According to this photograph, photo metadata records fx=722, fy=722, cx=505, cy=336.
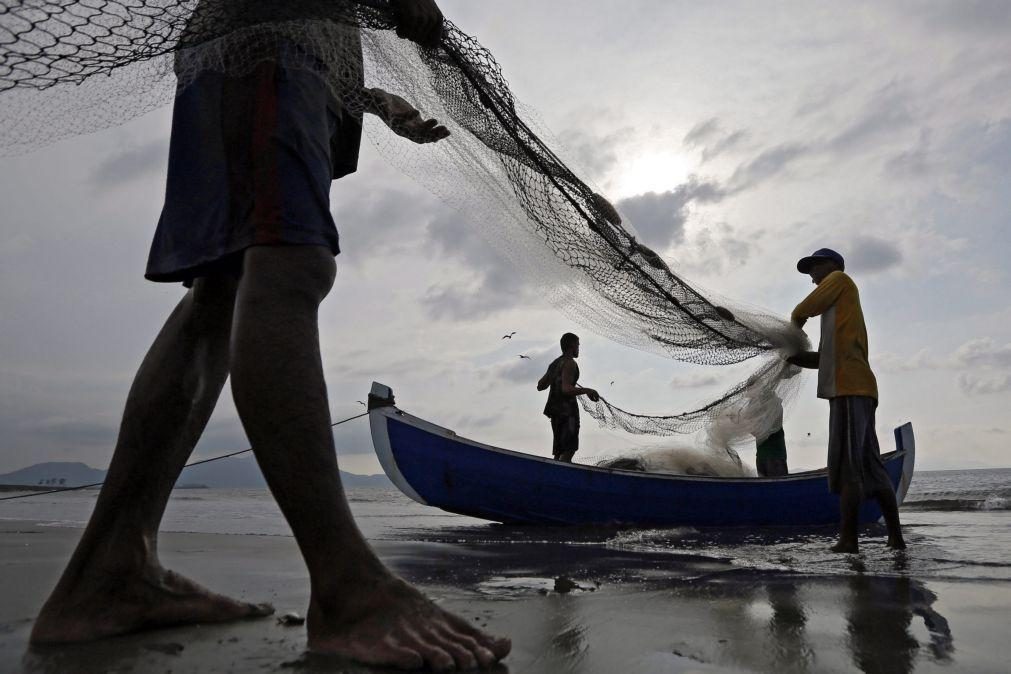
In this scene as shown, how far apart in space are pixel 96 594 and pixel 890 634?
198cm

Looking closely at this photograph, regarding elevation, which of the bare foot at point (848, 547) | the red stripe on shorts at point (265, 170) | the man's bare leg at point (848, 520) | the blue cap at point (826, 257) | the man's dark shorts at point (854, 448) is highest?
the blue cap at point (826, 257)

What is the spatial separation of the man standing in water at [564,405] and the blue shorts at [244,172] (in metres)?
7.47

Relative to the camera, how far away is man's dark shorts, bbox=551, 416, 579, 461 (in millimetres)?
9391

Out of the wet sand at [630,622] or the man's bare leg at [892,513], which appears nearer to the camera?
the wet sand at [630,622]

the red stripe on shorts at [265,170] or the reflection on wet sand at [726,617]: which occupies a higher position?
the red stripe on shorts at [265,170]

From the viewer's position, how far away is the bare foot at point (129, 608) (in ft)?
5.65

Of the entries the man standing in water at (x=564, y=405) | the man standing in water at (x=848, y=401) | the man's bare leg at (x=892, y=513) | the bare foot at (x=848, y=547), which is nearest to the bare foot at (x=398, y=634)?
the bare foot at (x=848, y=547)

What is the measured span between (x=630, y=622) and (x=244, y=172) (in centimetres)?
150

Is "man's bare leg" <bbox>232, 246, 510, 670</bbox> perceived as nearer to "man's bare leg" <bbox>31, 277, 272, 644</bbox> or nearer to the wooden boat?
"man's bare leg" <bbox>31, 277, 272, 644</bbox>

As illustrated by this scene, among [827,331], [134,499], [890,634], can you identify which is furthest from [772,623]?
[827,331]

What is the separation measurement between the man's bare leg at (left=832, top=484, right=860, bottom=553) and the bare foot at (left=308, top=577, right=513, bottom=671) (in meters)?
4.01

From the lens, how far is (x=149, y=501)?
6.41ft

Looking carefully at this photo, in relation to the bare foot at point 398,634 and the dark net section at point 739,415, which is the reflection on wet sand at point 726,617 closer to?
the bare foot at point 398,634

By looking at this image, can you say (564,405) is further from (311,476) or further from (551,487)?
(311,476)
